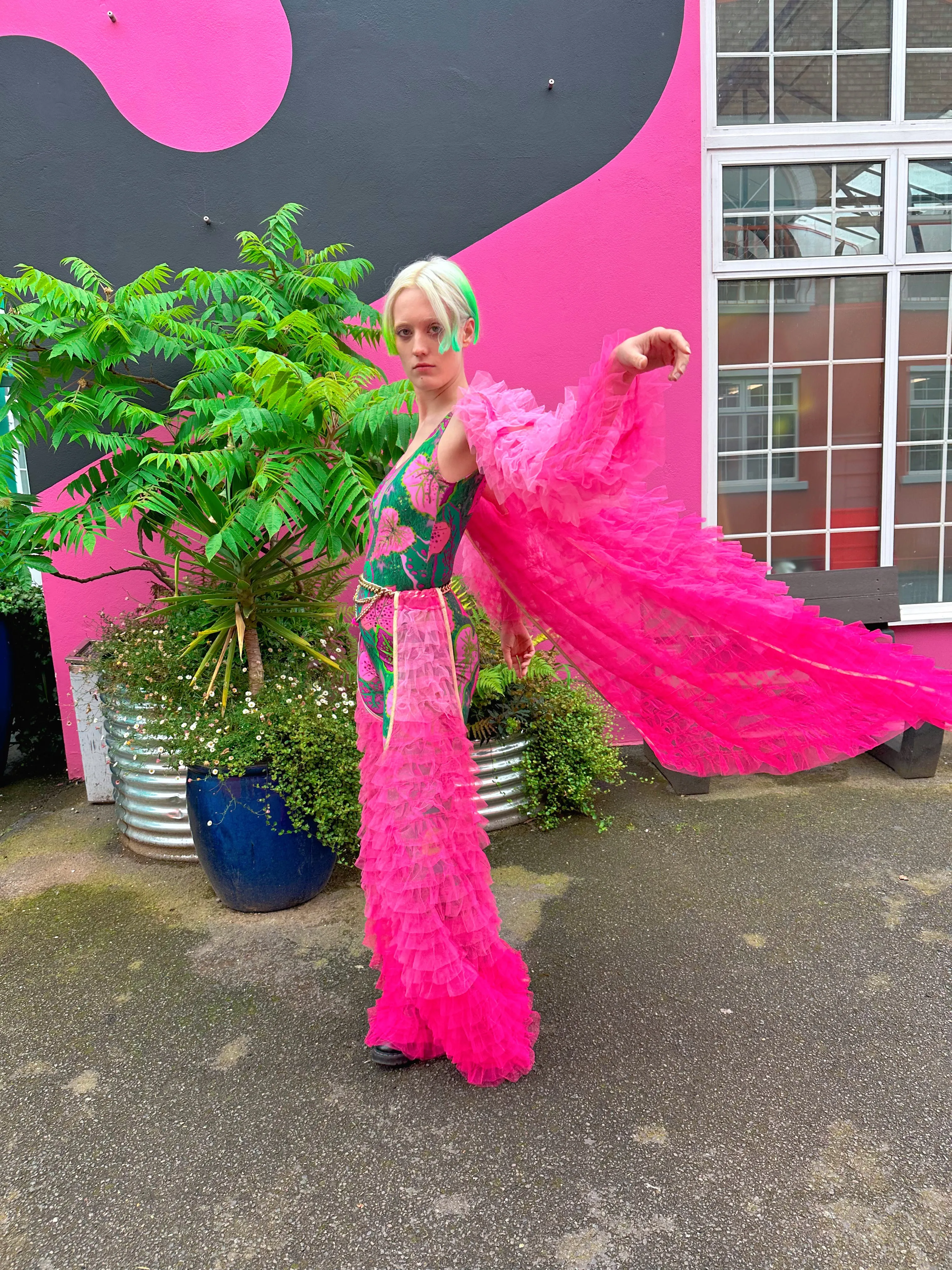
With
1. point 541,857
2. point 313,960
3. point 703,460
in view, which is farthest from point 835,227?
point 313,960

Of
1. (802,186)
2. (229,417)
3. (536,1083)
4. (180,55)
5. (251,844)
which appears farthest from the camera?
(802,186)

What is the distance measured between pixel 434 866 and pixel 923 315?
469 centimetres

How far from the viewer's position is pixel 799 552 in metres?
4.96

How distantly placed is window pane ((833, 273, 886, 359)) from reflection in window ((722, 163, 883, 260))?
17cm

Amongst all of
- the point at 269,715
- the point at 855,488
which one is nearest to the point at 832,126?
the point at 855,488

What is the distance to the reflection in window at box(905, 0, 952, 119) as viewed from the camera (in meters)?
4.48

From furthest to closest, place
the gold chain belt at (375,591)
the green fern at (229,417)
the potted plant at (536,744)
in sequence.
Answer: the potted plant at (536,744), the green fern at (229,417), the gold chain belt at (375,591)

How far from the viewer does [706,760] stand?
2.27 meters

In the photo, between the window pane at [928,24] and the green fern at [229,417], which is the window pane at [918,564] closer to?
the window pane at [928,24]

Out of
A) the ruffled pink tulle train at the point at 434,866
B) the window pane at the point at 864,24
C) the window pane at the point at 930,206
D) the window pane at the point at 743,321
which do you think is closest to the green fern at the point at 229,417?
the ruffled pink tulle train at the point at 434,866

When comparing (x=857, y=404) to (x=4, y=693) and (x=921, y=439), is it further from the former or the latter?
(x=4, y=693)

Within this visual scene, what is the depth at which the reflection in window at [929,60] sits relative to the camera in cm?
448

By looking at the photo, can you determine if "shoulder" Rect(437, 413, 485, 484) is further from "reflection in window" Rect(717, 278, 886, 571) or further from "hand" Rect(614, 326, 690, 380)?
"reflection in window" Rect(717, 278, 886, 571)

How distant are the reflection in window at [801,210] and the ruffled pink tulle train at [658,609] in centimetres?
336
